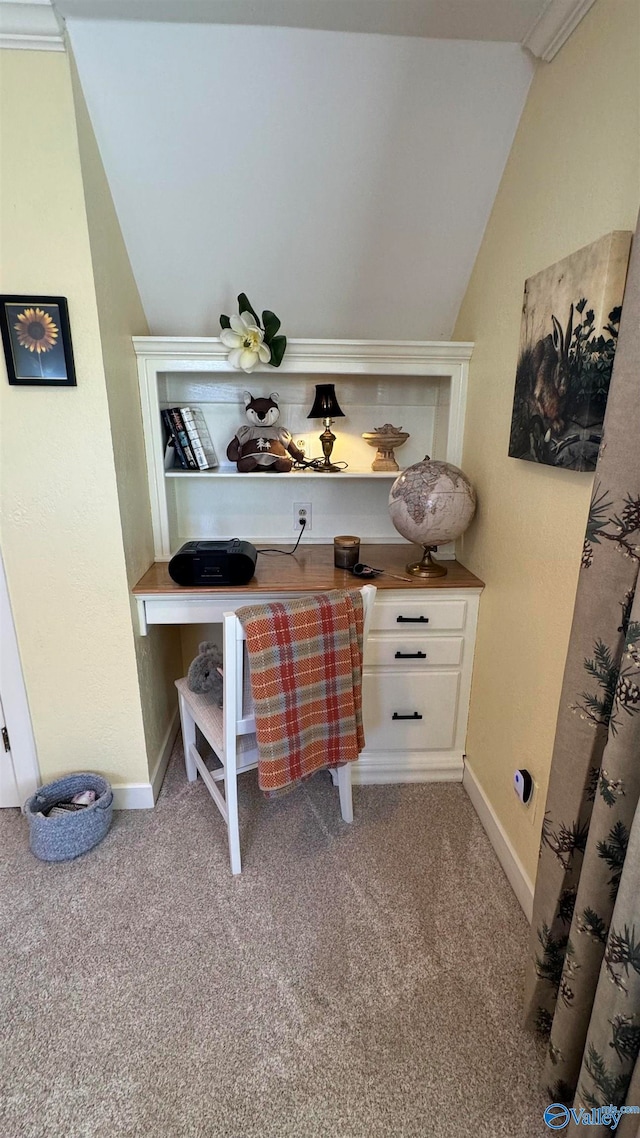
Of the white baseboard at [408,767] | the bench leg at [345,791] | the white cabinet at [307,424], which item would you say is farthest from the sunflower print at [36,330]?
the white baseboard at [408,767]

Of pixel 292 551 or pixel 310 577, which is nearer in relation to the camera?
pixel 310 577

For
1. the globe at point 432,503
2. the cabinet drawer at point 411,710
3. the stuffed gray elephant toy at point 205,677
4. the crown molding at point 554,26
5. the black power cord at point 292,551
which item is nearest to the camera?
the crown molding at point 554,26

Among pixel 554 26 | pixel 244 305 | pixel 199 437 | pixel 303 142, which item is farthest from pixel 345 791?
pixel 554 26

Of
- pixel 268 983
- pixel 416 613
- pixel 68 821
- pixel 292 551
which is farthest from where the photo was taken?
pixel 292 551

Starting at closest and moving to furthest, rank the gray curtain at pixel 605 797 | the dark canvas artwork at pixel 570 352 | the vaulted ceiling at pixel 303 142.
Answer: the gray curtain at pixel 605 797
the dark canvas artwork at pixel 570 352
the vaulted ceiling at pixel 303 142

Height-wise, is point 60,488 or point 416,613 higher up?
point 60,488

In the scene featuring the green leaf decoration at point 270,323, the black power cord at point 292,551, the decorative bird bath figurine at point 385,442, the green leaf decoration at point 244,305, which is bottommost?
the black power cord at point 292,551

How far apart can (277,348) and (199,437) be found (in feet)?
1.56

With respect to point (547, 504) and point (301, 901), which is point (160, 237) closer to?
point (547, 504)

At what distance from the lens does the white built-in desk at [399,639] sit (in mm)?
1855

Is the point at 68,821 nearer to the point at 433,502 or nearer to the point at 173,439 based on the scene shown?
the point at 173,439

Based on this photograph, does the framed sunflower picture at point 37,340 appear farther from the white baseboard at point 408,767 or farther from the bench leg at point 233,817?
the white baseboard at point 408,767

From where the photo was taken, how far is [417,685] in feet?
6.63

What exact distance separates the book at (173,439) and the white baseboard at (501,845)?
1.63 metres
